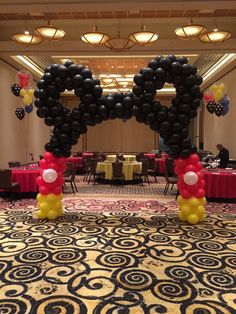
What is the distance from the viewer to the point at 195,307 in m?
2.53

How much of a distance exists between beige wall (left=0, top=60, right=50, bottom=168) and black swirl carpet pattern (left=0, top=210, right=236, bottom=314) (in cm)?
505

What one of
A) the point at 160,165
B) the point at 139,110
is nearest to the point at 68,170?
the point at 160,165

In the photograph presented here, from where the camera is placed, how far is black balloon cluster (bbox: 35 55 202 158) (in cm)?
489

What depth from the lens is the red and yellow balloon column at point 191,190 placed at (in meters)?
5.07

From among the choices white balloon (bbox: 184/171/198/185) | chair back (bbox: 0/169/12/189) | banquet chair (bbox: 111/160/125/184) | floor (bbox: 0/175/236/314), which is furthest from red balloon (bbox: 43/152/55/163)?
banquet chair (bbox: 111/160/125/184)

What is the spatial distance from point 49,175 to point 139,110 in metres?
1.94

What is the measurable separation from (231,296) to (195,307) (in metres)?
0.43

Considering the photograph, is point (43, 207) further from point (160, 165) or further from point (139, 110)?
point (160, 165)

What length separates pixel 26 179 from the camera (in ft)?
23.0

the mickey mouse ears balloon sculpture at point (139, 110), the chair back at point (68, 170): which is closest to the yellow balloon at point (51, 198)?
the mickey mouse ears balloon sculpture at point (139, 110)

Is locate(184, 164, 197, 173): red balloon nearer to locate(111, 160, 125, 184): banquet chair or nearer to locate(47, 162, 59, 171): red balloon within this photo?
locate(47, 162, 59, 171): red balloon

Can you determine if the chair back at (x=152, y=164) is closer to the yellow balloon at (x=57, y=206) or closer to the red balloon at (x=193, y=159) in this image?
the red balloon at (x=193, y=159)

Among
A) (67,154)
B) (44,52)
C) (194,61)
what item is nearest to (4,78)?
(44,52)

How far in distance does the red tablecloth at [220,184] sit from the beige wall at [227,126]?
158 inches
